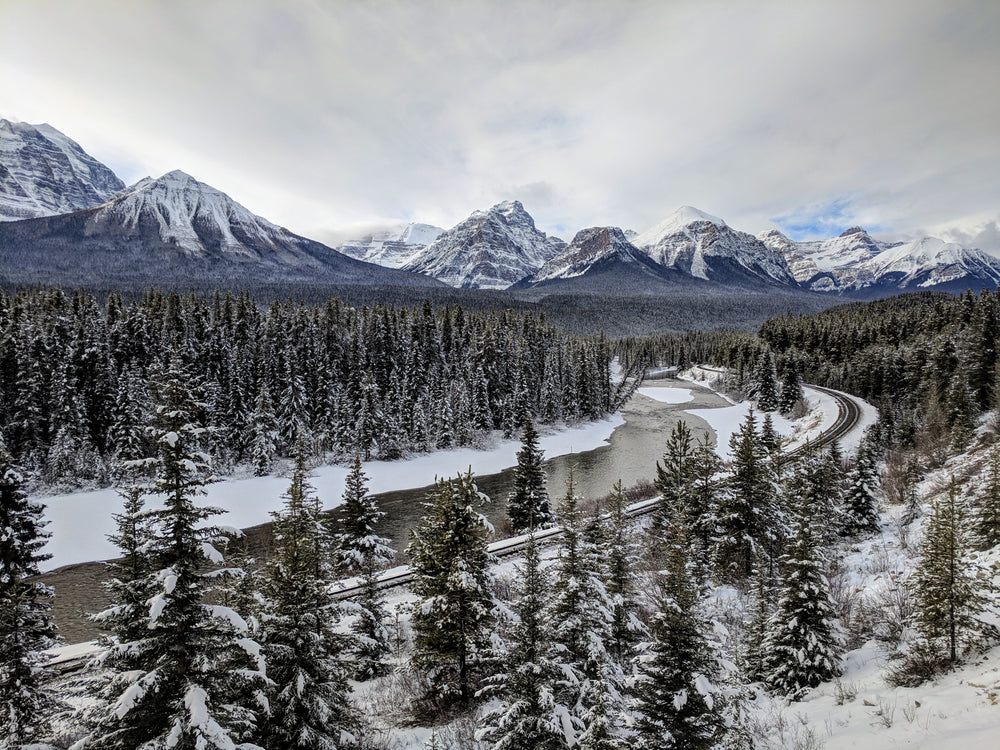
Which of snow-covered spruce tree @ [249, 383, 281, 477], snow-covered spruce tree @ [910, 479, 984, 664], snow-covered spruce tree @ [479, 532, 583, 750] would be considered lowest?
snow-covered spruce tree @ [249, 383, 281, 477]

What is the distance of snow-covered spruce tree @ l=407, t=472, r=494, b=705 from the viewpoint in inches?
488

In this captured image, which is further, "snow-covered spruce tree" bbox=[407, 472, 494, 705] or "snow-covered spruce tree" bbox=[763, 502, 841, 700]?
"snow-covered spruce tree" bbox=[407, 472, 494, 705]

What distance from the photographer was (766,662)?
38.0 feet

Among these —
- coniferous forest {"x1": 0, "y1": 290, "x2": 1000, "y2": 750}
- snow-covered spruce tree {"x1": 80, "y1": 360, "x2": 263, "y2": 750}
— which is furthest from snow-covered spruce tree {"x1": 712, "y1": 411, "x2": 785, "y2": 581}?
snow-covered spruce tree {"x1": 80, "y1": 360, "x2": 263, "y2": 750}

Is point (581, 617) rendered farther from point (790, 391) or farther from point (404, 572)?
point (790, 391)

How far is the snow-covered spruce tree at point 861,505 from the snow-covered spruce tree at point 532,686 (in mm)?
20517

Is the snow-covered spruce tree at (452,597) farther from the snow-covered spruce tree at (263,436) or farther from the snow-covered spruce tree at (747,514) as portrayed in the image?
the snow-covered spruce tree at (263,436)

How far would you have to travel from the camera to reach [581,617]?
10.1 metres

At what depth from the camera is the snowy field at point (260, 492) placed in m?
33.9

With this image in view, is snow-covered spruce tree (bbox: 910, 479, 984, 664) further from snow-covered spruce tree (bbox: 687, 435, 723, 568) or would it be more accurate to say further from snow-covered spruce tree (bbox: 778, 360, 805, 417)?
snow-covered spruce tree (bbox: 778, 360, 805, 417)

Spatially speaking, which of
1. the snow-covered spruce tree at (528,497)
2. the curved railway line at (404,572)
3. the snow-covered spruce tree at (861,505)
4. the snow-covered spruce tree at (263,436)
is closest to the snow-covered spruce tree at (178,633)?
the curved railway line at (404,572)

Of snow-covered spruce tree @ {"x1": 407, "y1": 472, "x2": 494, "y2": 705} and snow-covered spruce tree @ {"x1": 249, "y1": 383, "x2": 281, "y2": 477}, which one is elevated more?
snow-covered spruce tree @ {"x1": 407, "y1": 472, "x2": 494, "y2": 705}

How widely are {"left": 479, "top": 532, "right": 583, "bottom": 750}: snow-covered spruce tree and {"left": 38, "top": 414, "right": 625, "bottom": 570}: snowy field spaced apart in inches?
513

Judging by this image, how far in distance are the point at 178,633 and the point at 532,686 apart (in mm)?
6105
